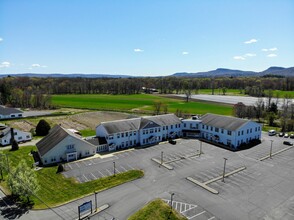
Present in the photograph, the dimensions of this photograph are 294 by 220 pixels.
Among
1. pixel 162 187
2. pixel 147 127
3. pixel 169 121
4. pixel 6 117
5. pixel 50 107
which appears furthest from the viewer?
pixel 50 107

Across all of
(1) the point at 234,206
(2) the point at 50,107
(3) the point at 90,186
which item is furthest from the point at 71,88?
(1) the point at 234,206

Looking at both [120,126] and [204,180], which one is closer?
[204,180]

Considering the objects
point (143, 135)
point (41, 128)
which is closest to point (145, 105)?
point (41, 128)

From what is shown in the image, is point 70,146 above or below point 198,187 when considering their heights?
above

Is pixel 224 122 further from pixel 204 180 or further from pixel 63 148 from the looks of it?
pixel 63 148

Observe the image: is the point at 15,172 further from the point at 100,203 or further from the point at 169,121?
the point at 169,121

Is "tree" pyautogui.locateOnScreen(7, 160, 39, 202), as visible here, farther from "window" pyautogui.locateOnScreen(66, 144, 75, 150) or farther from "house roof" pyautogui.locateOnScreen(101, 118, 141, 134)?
"house roof" pyautogui.locateOnScreen(101, 118, 141, 134)

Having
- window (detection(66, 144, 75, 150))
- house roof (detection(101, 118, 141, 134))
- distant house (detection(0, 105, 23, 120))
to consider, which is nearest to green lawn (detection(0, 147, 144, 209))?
window (detection(66, 144, 75, 150))
